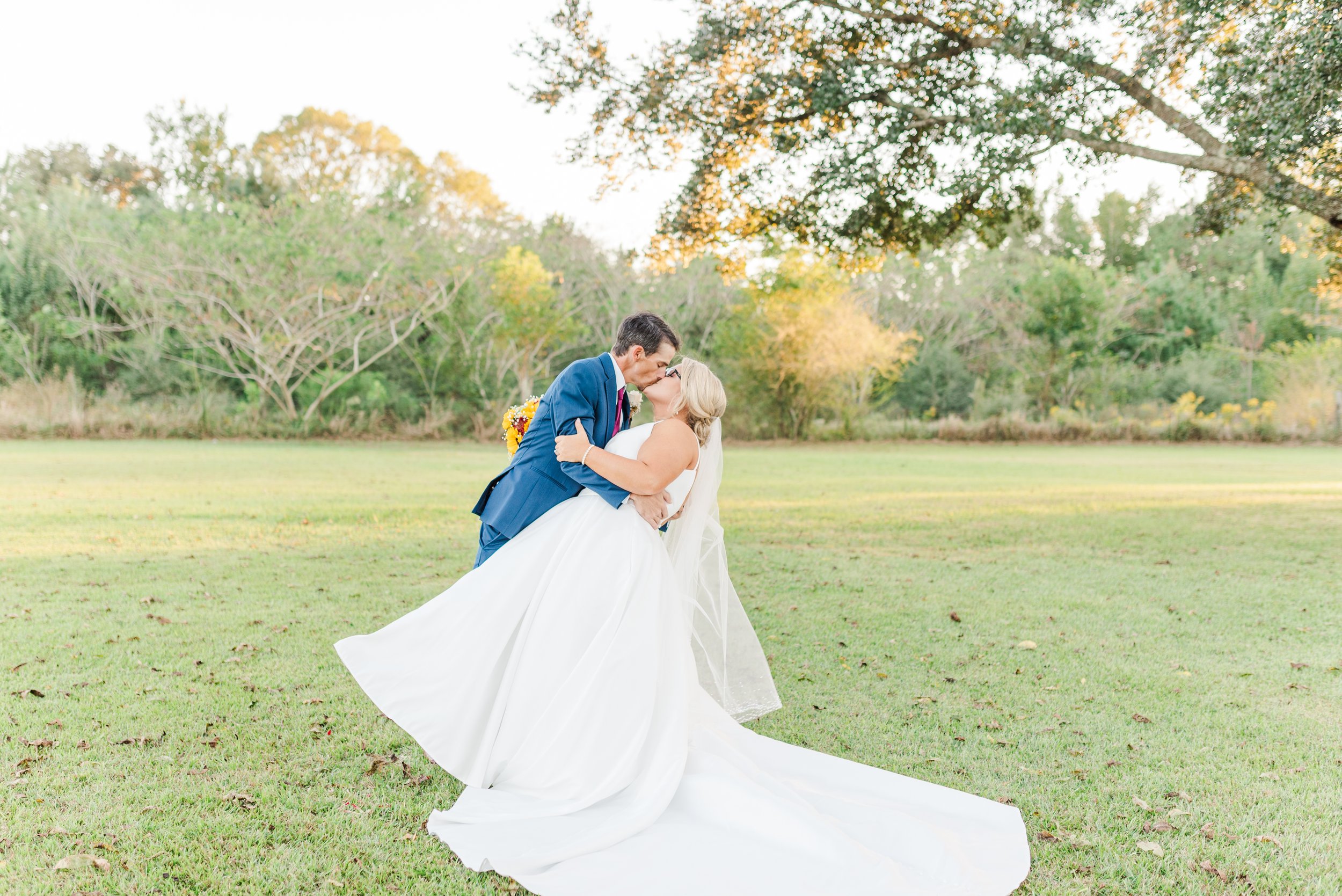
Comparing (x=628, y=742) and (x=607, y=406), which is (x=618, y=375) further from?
(x=628, y=742)

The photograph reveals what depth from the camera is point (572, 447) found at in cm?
380

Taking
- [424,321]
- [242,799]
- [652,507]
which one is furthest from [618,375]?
[424,321]

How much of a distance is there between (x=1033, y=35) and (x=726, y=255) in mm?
5409

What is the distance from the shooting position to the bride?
10.8ft

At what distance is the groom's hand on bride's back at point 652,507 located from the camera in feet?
13.0

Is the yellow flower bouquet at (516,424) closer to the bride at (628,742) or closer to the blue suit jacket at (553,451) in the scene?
the blue suit jacket at (553,451)

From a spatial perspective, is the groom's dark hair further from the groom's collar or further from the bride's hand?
the bride's hand

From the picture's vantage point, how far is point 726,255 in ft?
46.6

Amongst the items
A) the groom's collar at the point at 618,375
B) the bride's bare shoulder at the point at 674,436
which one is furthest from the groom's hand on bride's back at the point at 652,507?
the groom's collar at the point at 618,375

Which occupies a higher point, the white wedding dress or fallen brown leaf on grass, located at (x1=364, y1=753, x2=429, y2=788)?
the white wedding dress

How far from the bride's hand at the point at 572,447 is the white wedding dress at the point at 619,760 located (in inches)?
7.0

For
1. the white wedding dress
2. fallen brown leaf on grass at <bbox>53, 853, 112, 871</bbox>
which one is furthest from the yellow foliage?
fallen brown leaf on grass at <bbox>53, 853, 112, 871</bbox>

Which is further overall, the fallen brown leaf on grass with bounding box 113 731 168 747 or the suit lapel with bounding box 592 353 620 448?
the fallen brown leaf on grass with bounding box 113 731 168 747

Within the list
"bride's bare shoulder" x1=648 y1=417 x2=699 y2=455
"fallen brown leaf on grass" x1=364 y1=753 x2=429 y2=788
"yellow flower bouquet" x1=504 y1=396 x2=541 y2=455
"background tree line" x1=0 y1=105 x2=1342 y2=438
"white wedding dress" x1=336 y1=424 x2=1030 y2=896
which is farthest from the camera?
"background tree line" x1=0 y1=105 x2=1342 y2=438
